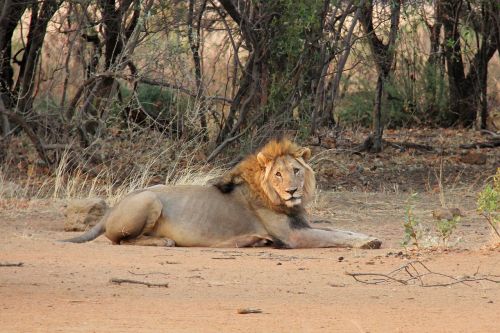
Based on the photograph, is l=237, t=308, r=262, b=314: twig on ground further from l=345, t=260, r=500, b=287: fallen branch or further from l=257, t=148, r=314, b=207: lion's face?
l=257, t=148, r=314, b=207: lion's face

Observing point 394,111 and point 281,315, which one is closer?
point 281,315

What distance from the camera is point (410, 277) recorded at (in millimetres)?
7973

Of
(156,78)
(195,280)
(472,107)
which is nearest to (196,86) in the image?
(156,78)

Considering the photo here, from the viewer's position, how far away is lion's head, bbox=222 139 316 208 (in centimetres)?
1041

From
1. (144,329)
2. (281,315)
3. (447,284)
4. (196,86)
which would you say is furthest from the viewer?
(196,86)

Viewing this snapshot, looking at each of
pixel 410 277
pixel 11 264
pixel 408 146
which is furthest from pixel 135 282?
pixel 408 146

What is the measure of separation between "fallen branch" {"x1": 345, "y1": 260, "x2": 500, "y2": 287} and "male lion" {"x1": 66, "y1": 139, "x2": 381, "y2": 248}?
6.80ft

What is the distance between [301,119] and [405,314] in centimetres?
933

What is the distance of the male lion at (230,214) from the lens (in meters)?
10.4

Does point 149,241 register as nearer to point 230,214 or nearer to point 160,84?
point 230,214

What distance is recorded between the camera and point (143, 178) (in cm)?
1360

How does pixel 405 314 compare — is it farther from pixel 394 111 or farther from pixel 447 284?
pixel 394 111

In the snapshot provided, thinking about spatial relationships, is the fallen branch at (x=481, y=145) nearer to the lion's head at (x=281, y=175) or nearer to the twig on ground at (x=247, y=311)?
the lion's head at (x=281, y=175)

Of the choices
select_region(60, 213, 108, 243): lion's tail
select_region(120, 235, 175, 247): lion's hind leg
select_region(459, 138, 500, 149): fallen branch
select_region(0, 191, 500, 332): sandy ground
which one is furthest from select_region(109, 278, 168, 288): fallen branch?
select_region(459, 138, 500, 149): fallen branch
